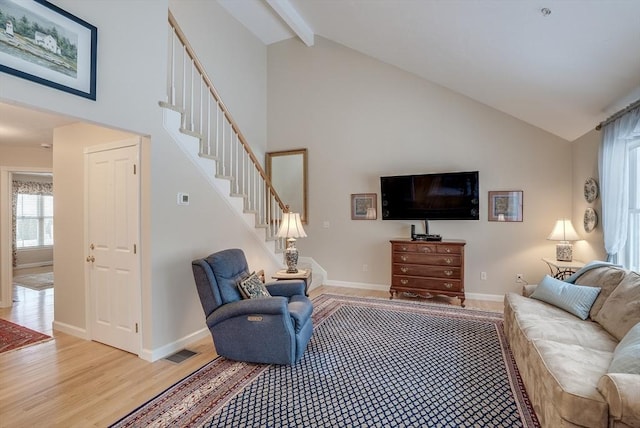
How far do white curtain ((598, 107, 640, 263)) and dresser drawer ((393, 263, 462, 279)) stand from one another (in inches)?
65.6

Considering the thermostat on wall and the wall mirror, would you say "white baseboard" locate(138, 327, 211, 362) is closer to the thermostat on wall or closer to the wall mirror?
the thermostat on wall

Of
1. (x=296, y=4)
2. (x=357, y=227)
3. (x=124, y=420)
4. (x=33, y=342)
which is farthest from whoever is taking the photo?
(x=357, y=227)

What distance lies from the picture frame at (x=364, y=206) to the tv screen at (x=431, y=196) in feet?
0.92

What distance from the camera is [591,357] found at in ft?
6.17

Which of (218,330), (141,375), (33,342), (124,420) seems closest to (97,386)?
(141,375)

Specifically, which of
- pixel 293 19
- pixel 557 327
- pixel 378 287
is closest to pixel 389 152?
pixel 378 287

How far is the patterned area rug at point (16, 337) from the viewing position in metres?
3.21

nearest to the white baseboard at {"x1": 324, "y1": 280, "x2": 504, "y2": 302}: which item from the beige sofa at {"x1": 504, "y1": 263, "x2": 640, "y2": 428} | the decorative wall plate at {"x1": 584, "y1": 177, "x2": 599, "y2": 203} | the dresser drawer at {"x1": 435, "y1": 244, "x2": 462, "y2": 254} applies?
the dresser drawer at {"x1": 435, "y1": 244, "x2": 462, "y2": 254}

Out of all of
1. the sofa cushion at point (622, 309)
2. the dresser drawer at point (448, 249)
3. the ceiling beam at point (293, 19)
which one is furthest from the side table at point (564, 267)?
the ceiling beam at point (293, 19)

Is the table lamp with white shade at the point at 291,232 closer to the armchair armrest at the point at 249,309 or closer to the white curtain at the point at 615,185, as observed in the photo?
the armchair armrest at the point at 249,309

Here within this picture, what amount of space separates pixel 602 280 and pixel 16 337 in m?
5.94

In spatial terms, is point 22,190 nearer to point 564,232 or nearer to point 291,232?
point 291,232

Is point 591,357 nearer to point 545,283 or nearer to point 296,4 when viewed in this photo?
point 545,283

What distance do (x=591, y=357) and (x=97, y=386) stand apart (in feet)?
11.5
